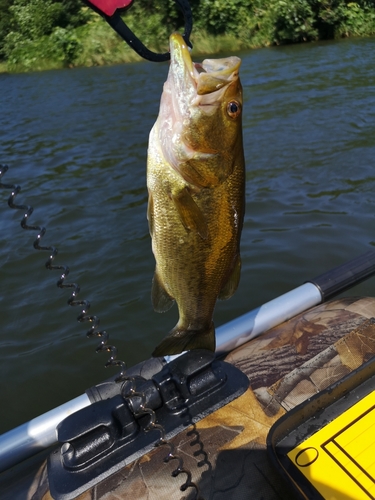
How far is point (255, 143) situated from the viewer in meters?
8.89

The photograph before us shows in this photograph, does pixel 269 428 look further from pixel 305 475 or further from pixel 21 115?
pixel 21 115

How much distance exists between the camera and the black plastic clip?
6.52 feet

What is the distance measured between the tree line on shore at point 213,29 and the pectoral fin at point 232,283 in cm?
2183

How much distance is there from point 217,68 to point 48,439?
A: 6.13 feet

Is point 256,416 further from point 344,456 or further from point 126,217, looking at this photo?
point 126,217

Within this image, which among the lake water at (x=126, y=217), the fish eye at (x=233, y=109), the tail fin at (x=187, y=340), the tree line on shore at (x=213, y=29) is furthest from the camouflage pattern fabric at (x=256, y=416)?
the tree line on shore at (x=213, y=29)

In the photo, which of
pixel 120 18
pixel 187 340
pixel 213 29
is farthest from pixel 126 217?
pixel 213 29

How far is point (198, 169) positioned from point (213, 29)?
86.8 feet

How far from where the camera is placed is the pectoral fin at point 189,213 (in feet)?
5.60

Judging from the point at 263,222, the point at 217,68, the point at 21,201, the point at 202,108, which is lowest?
the point at 263,222

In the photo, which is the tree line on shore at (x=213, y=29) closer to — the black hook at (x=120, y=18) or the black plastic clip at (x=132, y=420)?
the black hook at (x=120, y=18)

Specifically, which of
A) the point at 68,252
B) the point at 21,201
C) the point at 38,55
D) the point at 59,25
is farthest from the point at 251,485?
the point at 59,25

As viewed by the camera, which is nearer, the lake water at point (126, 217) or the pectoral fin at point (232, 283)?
the pectoral fin at point (232, 283)

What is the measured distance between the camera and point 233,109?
174cm
